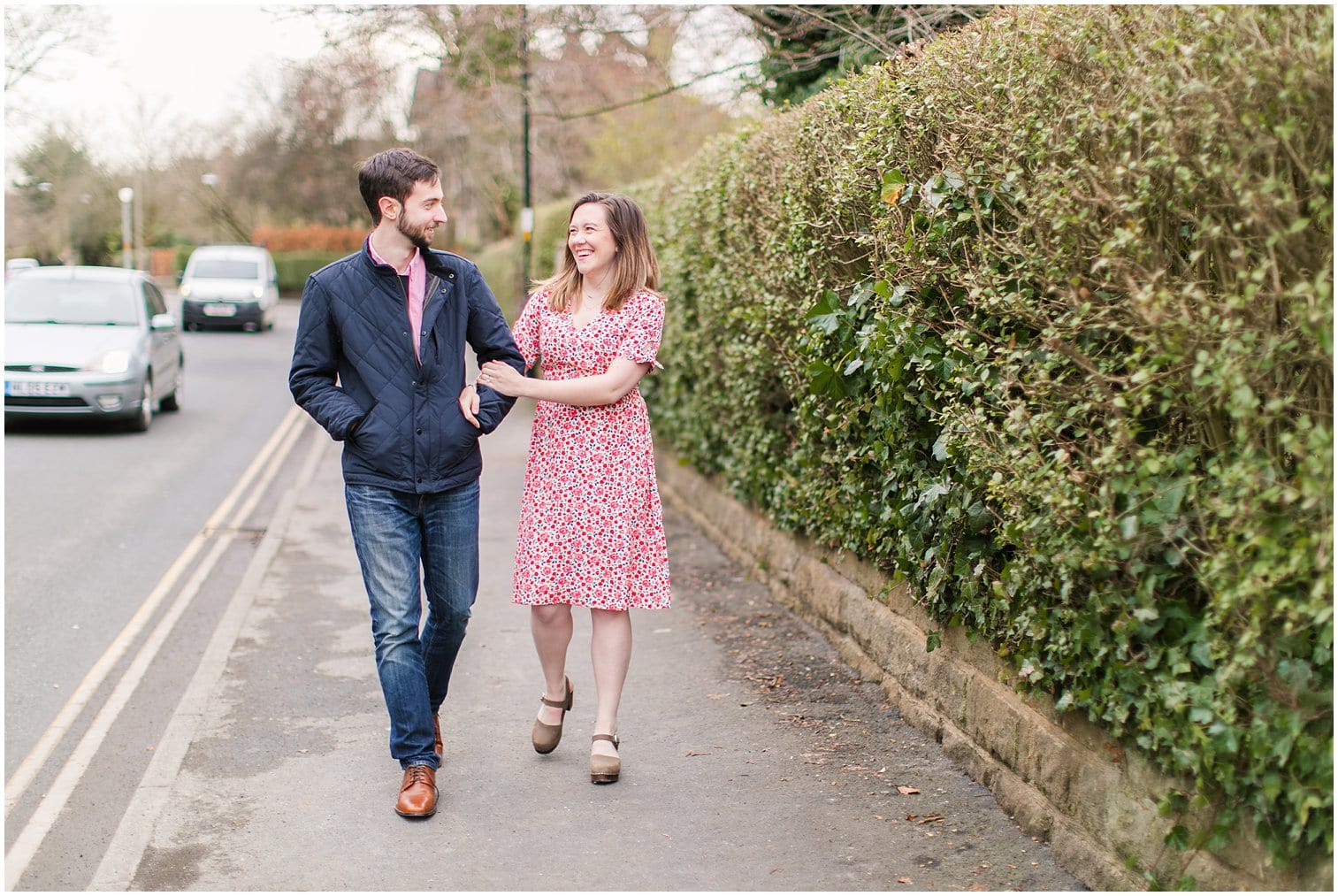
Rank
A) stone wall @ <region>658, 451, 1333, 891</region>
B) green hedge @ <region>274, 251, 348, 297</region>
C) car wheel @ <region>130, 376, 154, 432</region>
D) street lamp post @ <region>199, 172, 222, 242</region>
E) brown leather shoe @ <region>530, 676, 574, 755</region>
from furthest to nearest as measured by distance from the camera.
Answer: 1. street lamp post @ <region>199, 172, 222, 242</region>
2. green hedge @ <region>274, 251, 348, 297</region>
3. car wheel @ <region>130, 376, 154, 432</region>
4. brown leather shoe @ <region>530, 676, 574, 755</region>
5. stone wall @ <region>658, 451, 1333, 891</region>

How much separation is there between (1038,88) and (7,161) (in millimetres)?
59683

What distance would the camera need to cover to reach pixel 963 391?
4172 mm

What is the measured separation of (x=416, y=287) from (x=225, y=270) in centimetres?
2942

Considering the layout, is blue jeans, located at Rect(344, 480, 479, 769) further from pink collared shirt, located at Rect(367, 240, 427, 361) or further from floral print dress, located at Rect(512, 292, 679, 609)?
pink collared shirt, located at Rect(367, 240, 427, 361)

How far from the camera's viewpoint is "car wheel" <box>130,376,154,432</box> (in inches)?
562

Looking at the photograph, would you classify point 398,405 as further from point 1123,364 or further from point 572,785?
point 1123,364

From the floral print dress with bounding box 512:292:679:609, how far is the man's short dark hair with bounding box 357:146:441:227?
70cm

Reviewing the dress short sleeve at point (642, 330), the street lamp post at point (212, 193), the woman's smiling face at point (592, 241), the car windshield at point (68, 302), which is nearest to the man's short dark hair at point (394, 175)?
the woman's smiling face at point (592, 241)

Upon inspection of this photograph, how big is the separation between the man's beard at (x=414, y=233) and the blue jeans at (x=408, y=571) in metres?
0.80

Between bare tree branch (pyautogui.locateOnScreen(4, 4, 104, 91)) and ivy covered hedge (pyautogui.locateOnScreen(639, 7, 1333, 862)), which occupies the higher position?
bare tree branch (pyautogui.locateOnScreen(4, 4, 104, 91))

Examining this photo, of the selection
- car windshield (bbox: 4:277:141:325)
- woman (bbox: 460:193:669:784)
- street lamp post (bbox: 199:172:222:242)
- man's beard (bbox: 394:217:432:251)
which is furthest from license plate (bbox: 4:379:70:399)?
street lamp post (bbox: 199:172:222:242)

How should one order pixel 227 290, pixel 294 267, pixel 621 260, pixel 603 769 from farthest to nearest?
pixel 294 267
pixel 227 290
pixel 621 260
pixel 603 769

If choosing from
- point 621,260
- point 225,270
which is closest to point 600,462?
point 621,260

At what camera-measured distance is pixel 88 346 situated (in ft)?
46.4
